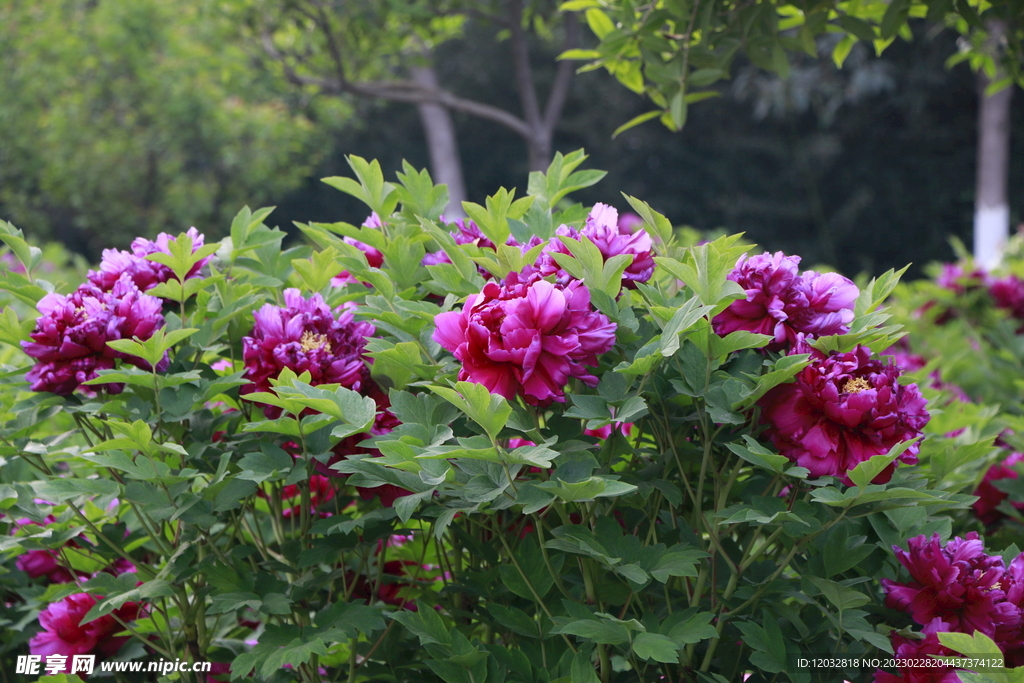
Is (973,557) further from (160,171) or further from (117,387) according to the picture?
(160,171)

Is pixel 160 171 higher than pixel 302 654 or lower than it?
lower

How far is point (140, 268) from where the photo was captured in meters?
1.24

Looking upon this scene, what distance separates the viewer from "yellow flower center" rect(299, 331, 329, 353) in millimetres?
1068

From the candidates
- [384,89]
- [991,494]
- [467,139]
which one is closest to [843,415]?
[991,494]

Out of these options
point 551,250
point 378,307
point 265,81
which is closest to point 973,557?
point 551,250

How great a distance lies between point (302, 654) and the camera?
955 millimetres

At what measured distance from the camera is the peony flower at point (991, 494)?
1565 millimetres

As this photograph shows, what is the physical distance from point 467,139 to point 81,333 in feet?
53.1

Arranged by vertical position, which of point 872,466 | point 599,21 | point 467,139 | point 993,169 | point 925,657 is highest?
point 599,21

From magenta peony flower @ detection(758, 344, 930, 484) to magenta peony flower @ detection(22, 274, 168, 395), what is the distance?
2.73ft

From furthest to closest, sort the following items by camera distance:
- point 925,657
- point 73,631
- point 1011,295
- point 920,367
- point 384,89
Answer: point 384,89, point 1011,295, point 920,367, point 73,631, point 925,657

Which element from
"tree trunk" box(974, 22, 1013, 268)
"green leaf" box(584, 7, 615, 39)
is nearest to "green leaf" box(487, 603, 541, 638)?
"green leaf" box(584, 7, 615, 39)

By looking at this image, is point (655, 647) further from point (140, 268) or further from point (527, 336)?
point (140, 268)

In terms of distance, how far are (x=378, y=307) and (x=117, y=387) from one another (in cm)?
40
